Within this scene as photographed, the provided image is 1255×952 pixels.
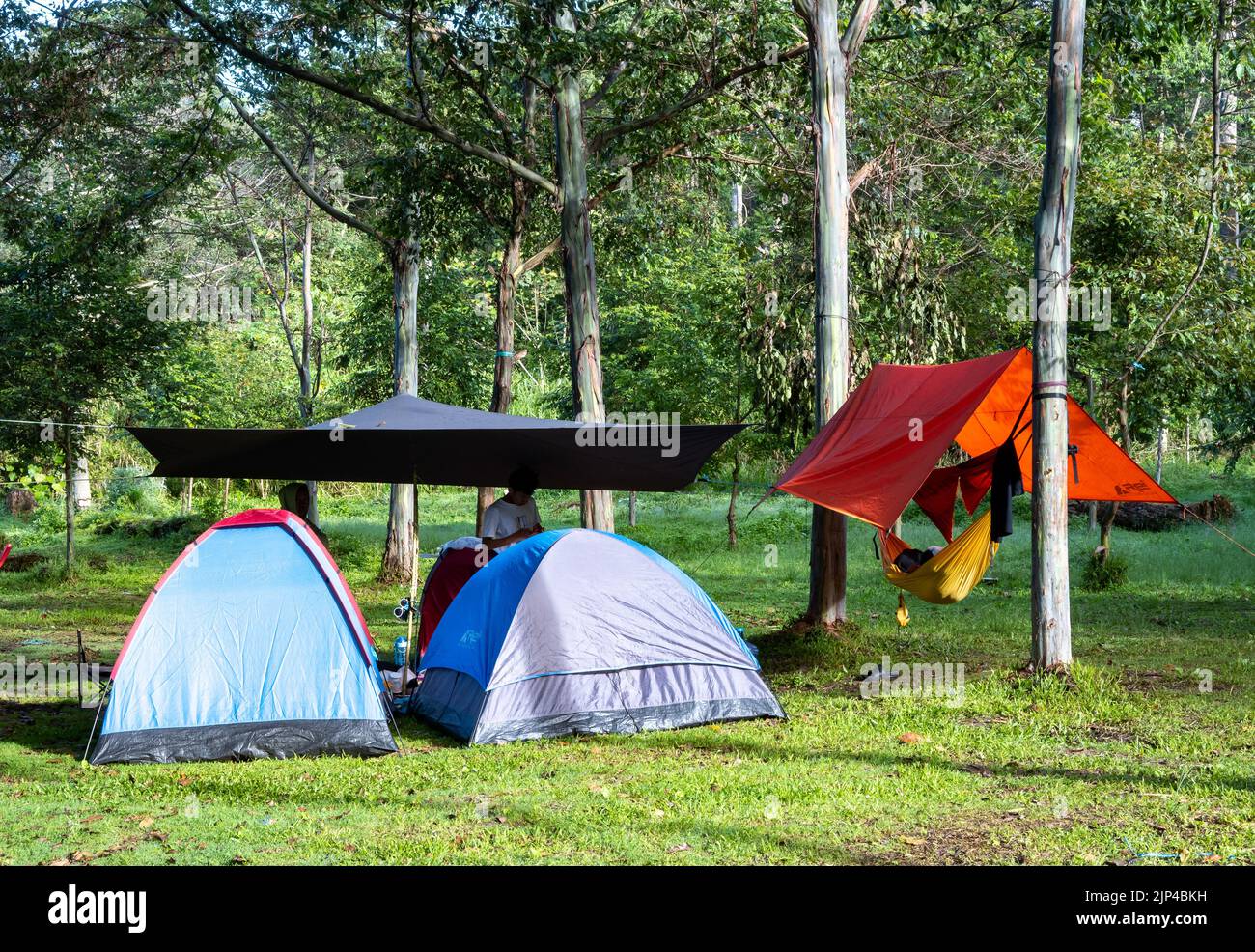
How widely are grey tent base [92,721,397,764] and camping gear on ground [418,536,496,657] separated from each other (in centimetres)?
235

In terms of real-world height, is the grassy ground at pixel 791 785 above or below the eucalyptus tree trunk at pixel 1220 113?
below

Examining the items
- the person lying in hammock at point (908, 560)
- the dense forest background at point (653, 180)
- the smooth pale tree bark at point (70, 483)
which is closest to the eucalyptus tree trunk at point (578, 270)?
the dense forest background at point (653, 180)

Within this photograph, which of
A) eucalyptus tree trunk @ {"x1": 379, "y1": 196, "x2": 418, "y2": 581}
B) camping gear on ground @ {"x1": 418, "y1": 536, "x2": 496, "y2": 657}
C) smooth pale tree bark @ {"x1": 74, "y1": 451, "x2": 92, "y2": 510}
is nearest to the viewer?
camping gear on ground @ {"x1": 418, "y1": 536, "x2": 496, "y2": 657}

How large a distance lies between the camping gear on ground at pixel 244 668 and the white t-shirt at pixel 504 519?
5.69 ft

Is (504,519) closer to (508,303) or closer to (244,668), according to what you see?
(244,668)

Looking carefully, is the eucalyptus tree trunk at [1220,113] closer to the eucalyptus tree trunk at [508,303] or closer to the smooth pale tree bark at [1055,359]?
the smooth pale tree bark at [1055,359]

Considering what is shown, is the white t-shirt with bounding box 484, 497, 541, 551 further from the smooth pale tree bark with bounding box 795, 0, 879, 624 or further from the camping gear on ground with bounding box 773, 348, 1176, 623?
the smooth pale tree bark with bounding box 795, 0, 879, 624

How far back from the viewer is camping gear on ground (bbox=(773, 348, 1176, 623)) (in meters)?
7.23

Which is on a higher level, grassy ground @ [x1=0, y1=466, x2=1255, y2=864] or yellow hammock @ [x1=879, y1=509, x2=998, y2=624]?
yellow hammock @ [x1=879, y1=509, x2=998, y2=624]

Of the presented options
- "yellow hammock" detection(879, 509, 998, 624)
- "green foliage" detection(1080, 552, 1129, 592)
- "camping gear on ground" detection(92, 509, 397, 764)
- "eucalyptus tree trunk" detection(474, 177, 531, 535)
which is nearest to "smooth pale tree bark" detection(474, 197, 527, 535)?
"eucalyptus tree trunk" detection(474, 177, 531, 535)

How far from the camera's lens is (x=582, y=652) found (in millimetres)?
6672

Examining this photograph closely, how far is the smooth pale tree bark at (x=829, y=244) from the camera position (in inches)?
358

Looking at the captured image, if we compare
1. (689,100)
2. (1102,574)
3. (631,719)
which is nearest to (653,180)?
(689,100)
